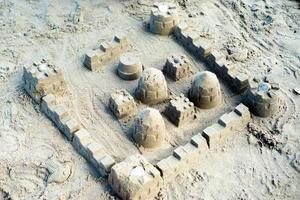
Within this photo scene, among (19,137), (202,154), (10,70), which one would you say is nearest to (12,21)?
(10,70)

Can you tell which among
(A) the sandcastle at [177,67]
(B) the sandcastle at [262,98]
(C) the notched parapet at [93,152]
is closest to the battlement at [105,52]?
(A) the sandcastle at [177,67]

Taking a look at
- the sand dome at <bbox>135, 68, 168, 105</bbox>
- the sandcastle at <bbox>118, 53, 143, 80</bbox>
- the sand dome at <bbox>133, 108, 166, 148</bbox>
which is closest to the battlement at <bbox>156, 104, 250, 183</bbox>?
the sand dome at <bbox>133, 108, 166, 148</bbox>

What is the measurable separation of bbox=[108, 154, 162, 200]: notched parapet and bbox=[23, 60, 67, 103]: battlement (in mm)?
2003

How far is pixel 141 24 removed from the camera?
9.35m

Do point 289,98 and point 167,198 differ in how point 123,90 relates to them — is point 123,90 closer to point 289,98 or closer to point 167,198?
point 167,198

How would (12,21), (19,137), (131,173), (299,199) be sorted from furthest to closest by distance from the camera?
(12,21), (19,137), (299,199), (131,173)

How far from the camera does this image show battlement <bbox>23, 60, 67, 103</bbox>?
761 cm

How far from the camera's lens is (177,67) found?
7.98 m

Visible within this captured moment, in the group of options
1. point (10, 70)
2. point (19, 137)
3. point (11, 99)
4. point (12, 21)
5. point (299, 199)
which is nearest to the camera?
point (299, 199)

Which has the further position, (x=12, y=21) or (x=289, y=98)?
(x=12, y=21)

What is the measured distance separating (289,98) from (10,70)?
4.93m

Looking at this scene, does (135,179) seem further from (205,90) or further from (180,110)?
(205,90)

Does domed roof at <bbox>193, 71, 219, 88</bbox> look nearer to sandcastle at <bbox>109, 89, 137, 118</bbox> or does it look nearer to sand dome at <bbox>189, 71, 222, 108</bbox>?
sand dome at <bbox>189, 71, 222, 108</bbox>

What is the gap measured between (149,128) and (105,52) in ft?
6.77
